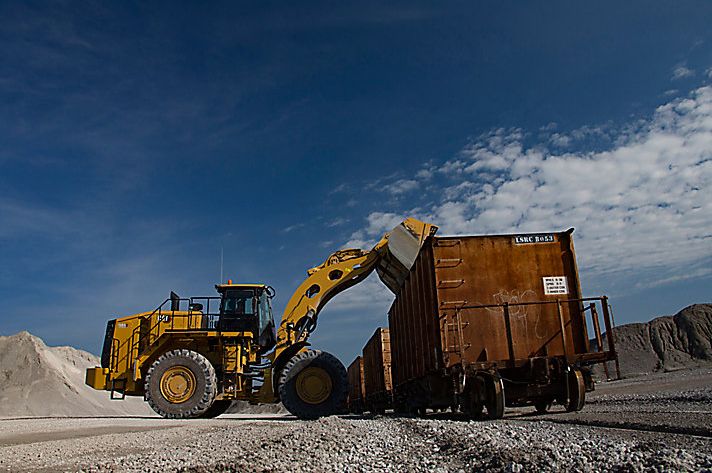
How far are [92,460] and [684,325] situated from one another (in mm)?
51053

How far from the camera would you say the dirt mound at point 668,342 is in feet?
147

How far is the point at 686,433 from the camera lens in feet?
22.5

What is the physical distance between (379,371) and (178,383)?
726 cm

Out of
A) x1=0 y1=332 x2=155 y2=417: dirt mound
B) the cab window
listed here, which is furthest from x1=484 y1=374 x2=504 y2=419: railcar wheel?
x1=0 y1=332 x2=155 y2=417: dirt mound

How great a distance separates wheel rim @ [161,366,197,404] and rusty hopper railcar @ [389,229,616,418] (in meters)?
6.13

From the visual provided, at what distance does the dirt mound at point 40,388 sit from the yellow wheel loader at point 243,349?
21.2 meters

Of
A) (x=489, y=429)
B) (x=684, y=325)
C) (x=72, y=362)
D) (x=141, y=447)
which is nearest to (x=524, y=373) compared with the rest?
(x=489, y=429)

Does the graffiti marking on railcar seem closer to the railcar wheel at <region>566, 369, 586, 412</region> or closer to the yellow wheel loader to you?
the railcar wheel at <region>566, 369, 586, 412</region>

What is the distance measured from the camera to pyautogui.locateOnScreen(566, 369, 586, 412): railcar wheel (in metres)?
9.43

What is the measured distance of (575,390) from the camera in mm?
9461

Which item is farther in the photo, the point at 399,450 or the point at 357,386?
the point at 357,386

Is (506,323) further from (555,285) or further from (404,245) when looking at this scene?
(404,245)

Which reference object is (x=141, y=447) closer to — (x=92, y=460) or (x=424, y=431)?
(x=92, y=460)

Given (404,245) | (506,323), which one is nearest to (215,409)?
(404,245)
